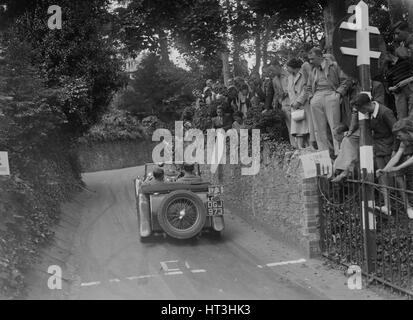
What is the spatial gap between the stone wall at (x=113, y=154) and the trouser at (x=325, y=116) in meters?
21.8

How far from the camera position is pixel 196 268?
9.20 metres

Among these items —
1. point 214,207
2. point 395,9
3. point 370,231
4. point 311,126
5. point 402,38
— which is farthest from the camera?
point 214,207

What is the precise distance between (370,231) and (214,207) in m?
3.81

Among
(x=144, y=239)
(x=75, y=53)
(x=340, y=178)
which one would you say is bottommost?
(x=144, y=239)

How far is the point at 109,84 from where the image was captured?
58.5 feet

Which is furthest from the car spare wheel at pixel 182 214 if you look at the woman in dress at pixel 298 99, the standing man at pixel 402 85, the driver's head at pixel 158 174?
the standing man at pixel 402 85

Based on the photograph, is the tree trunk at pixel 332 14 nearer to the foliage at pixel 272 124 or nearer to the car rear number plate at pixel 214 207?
the foliage at pixel 272 124

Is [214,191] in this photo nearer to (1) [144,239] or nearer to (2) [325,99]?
(1) [144,239]

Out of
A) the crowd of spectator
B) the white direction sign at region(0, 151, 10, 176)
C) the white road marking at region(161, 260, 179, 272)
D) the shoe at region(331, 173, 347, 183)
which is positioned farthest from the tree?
the white direction sign at region(0, 151, 10, 176)

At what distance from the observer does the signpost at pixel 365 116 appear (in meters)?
7.42

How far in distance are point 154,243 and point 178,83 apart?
2610cm

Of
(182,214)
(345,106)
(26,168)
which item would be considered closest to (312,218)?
(345,106)

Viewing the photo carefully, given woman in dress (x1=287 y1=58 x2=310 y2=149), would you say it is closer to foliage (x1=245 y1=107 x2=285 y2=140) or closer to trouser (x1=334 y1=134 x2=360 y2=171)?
foliage (x1=245 y1=107 x2=285 y2=140)
